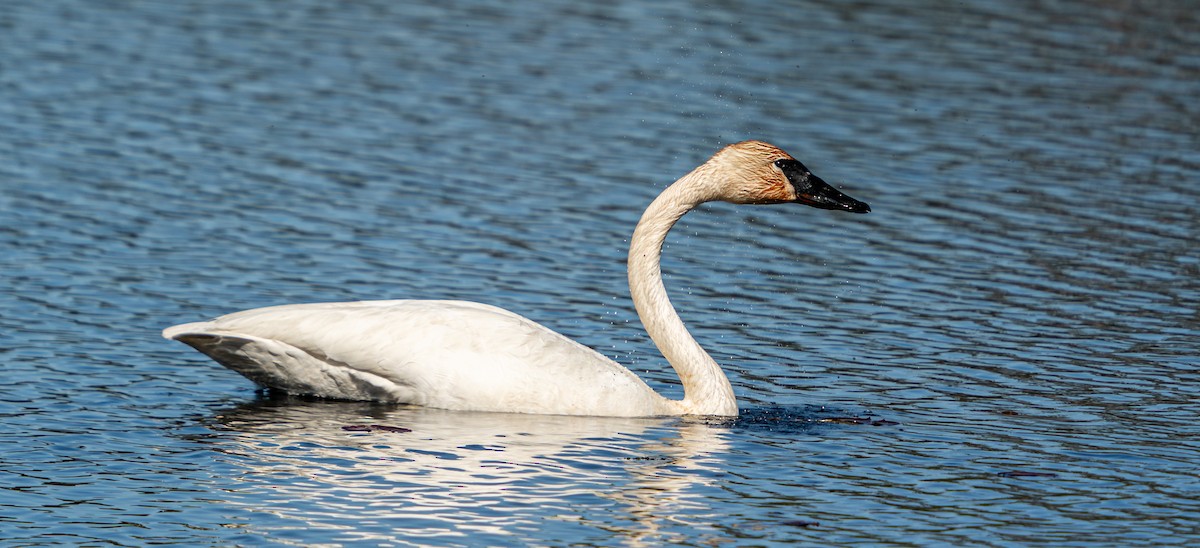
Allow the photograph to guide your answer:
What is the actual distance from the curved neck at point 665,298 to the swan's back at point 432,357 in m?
0.41

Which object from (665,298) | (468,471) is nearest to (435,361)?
(468,471)

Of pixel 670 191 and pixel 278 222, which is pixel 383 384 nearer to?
pixel 670 191

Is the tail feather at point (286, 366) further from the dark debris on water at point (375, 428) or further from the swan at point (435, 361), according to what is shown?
the dark debris on water at point (375, 428)

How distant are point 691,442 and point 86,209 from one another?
8.27 metres

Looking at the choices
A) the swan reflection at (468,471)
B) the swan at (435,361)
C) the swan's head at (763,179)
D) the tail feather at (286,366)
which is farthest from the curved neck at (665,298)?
the tail feather at (286,366)

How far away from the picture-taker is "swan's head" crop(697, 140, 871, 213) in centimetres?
1215

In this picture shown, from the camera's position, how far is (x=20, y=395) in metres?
11.4

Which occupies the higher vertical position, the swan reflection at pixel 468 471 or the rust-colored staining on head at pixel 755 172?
the rust-colored staining on head at pixel 755 172

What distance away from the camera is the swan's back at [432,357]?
11.5m

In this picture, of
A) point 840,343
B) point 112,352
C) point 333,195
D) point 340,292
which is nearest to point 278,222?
point 333,195

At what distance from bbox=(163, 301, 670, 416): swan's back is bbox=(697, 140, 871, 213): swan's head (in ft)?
4.85

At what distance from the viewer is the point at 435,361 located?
11523 mm

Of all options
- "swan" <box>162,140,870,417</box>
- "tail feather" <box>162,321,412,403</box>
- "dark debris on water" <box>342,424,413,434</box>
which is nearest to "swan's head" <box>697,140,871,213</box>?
"swan" <box>162,140,870,417</box>

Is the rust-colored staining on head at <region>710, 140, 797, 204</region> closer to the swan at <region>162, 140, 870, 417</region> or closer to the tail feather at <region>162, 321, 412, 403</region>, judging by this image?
the swan at <region>162, 140, 870, 417</region>
